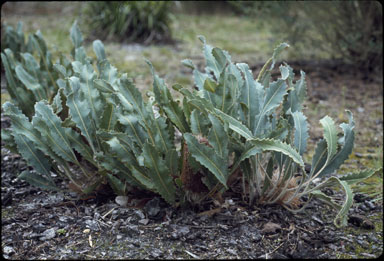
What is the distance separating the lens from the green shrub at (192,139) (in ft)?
5.26

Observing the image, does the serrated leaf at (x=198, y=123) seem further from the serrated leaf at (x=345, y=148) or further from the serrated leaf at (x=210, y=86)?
the serrated leaf at (x=345, y=148)

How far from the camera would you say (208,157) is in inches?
61.0

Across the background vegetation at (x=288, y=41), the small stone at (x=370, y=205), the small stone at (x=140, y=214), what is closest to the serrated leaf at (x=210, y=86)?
the small stone at (x=140, y=214)

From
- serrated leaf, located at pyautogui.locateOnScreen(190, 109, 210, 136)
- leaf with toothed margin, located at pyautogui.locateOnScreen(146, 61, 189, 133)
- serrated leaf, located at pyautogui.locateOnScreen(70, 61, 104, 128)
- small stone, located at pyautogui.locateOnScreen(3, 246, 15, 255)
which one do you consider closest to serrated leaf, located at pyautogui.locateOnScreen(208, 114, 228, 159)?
serrated leaf, located at pyautogui.locateOnScreen(190, 109, 210, 136)

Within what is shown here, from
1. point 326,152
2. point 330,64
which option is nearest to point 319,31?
point 330,64

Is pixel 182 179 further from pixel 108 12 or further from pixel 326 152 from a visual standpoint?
pixel 108 12

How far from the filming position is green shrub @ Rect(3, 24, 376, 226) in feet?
5.26

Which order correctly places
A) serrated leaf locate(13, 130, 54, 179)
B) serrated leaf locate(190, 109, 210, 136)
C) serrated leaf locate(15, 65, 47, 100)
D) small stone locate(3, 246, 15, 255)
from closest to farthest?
small stone locate(3, 246, 15, 255) → serrated leaf locate(190, 109, 210, 136) → serrated leaf locate(13, 130, 54, 179) → serrated leaf locate(15, 65, 47, 100)

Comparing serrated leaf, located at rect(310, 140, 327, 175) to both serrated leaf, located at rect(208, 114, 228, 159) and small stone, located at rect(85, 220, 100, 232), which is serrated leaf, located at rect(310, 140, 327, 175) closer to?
serrated leaf, located at rect(208, 114, 228, 159)

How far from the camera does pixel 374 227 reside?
5.84ft

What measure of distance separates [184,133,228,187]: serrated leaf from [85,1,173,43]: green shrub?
3.95 m

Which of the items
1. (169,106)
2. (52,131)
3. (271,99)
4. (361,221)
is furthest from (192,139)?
(361,221)

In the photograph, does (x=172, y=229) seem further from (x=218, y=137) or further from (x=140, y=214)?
(x=218, y=137)

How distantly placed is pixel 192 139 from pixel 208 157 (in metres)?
0.09
